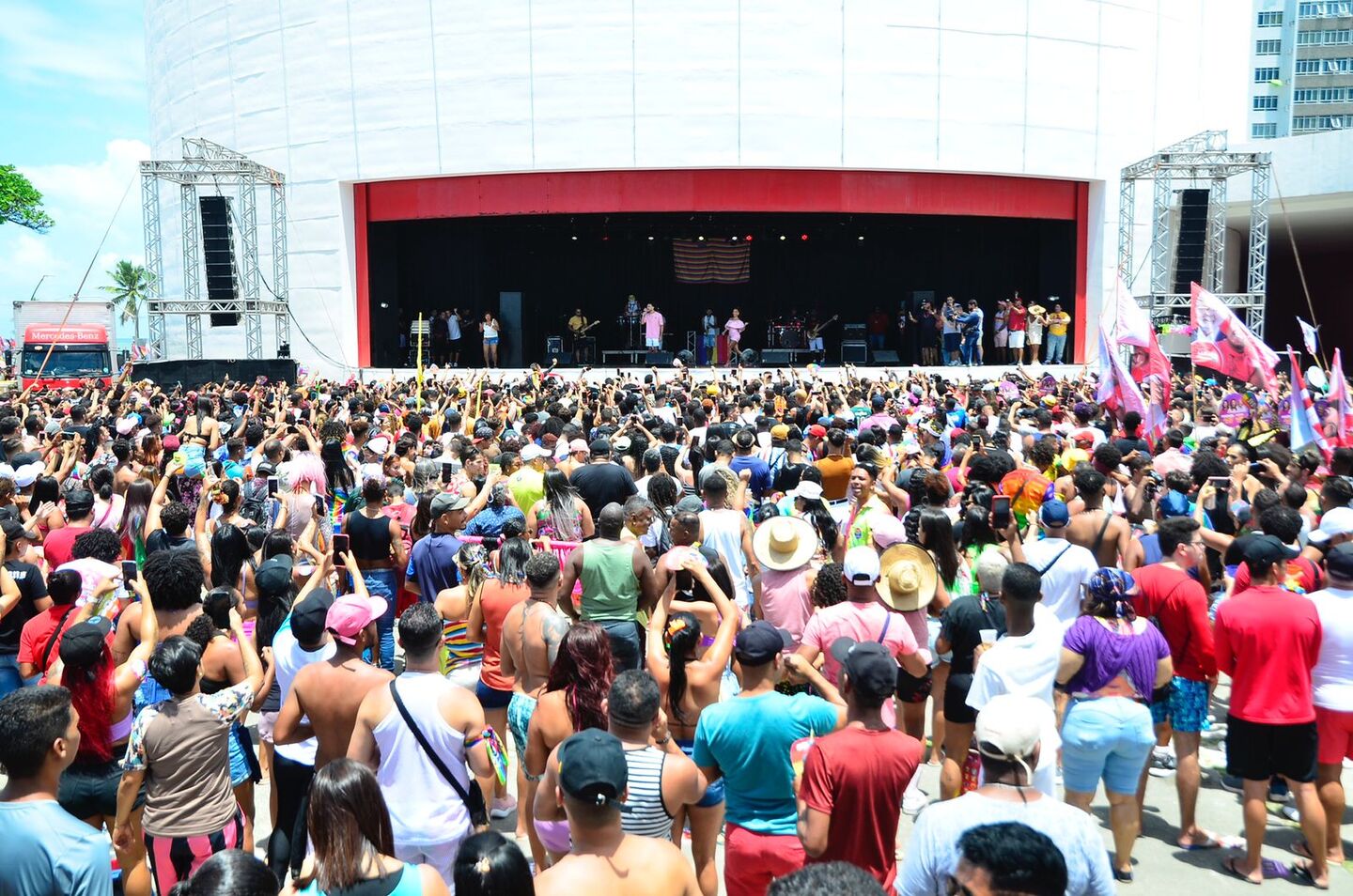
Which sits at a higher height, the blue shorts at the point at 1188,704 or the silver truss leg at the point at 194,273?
the silver truss leg at the point at 194,273

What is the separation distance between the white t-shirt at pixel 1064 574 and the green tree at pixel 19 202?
4879 cm

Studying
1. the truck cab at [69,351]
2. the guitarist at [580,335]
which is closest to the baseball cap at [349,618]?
the guitarist at [580,335]

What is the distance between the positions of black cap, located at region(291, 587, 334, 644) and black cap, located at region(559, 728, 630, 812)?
1.87 m

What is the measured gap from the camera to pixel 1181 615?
5.48 m

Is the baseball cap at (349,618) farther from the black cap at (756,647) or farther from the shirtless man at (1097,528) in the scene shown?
the shirtless man at (1097,528)

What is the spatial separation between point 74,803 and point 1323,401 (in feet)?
40.0

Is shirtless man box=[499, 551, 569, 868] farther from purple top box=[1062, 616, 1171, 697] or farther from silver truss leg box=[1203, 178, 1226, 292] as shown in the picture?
silver truss leg box=[1203, 178, 1226, 292]

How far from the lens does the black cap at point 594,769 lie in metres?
3.02

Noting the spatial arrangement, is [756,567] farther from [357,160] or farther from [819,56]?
[357,160]

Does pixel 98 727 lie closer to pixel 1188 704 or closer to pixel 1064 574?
pixel 1064 574

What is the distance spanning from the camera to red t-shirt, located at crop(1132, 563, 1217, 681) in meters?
5.45

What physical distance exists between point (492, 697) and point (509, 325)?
25729 mm

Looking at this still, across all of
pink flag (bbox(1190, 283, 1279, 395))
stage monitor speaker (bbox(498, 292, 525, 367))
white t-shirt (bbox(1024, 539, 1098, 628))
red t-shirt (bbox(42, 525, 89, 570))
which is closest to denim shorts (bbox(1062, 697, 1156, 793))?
white t-shirt (bbox(1024, 539, 1098, 628))

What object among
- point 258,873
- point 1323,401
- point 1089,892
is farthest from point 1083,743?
point 1323,401
